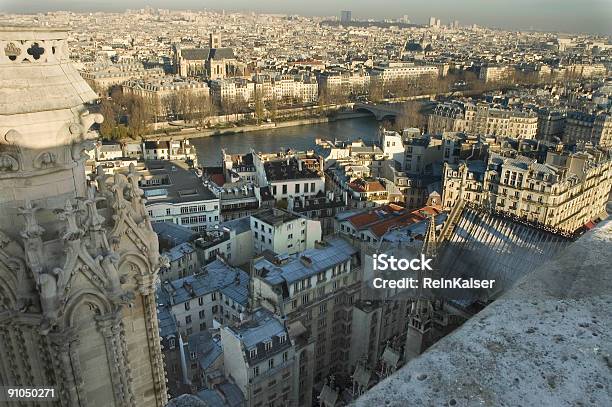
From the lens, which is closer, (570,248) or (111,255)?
(111,255)

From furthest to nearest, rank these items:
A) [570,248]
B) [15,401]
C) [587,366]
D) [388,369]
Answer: [388,369], [570,248], [15,401], [587,366]

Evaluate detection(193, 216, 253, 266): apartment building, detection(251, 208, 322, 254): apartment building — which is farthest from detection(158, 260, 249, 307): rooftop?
detection(251, 208, 322, 254): apartment building

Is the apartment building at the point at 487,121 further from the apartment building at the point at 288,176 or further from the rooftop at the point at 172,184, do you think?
the rooftop at the point at 172,184

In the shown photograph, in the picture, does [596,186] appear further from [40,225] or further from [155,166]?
[40,225]

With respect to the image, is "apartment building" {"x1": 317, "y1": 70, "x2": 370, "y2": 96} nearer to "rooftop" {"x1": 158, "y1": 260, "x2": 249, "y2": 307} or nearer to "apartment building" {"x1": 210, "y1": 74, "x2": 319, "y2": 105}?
"apartment building" {"x1": 210, "y1": 74, "x2": 319, "y2": 105}

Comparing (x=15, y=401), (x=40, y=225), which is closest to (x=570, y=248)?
(x=40, y=225)

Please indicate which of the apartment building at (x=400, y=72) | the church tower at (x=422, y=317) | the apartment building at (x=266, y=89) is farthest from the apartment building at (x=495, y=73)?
the church tower at (x=422, y=317)
